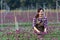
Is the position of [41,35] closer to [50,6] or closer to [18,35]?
[18,35]

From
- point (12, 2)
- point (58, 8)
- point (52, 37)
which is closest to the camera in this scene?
point (52, 37)

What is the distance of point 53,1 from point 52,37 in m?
34.8

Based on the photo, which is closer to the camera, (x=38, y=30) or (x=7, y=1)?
(x=38, y=30)

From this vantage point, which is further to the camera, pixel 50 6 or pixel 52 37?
pixel 50 6

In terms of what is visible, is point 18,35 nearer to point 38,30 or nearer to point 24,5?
A: point 38,30

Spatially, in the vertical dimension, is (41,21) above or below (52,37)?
above

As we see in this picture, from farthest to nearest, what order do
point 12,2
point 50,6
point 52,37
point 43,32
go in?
point 12,2
point 50,6
point 52,37
point 43,32

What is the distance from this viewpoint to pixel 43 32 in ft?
23.3

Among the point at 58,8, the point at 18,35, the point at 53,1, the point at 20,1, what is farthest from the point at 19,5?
the point at 18,35

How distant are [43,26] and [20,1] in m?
37.5

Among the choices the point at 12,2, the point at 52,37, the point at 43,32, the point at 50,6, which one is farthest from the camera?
the point at 12,2

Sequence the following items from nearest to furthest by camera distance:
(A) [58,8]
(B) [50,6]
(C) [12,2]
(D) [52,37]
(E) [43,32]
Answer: (E) [43,32] → (D) [52,37] → (A) [58,8] → (B) [50,6] → (C) [12,2]

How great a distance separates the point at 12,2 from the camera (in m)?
44.4

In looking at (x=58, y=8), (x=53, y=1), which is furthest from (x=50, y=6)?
(x=58, y=8)
